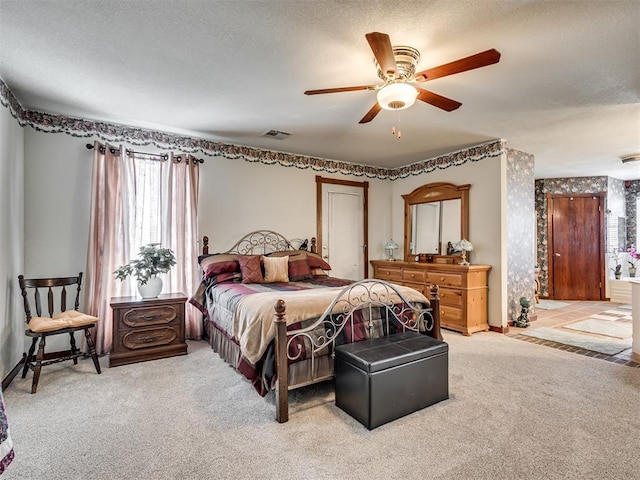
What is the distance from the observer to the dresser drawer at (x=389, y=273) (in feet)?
18.3

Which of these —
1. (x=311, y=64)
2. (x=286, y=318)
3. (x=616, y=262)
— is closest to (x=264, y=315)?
(x=286, y=318)

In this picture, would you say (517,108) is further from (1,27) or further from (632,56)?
(1,27)

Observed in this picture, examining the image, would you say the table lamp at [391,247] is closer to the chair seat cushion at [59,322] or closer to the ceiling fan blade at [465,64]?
the ceiling fan blade at [465,64]

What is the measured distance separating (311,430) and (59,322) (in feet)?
8.23

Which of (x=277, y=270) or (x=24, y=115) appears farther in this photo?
(x=277, y=270)

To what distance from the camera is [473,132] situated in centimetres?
430

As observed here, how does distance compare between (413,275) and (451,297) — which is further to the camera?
(413,275)

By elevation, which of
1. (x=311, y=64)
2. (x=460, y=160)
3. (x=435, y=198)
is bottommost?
(x=435, y=198)

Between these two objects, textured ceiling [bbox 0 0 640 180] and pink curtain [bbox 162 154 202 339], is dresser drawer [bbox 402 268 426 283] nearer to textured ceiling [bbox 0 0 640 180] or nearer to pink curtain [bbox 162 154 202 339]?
textured ceiling [bbox 0 0 640 180]

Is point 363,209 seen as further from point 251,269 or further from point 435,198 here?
point 251,269

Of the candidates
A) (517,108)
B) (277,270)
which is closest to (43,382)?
(277,270)

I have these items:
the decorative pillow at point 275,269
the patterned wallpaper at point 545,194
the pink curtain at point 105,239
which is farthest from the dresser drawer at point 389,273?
the patterned wallpaper at point 545,194

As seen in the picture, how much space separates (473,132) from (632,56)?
182 centimetres

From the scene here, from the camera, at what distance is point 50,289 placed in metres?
3.37
